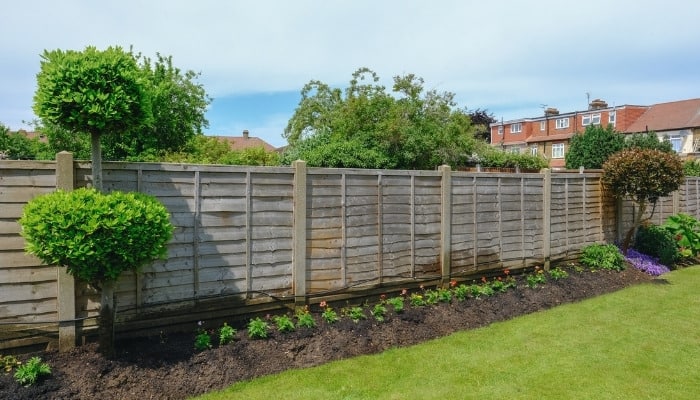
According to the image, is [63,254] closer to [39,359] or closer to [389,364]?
[39,359]

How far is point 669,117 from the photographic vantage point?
38594 mm

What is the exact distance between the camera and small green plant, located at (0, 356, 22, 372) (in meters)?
4.27

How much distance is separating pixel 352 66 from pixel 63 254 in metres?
19.5

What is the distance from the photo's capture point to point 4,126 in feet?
93.3

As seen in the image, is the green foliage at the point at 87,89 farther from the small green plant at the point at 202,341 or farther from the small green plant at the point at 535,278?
the small green plant at the point at 535,278

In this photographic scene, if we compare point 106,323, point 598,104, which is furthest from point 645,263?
point 598,104

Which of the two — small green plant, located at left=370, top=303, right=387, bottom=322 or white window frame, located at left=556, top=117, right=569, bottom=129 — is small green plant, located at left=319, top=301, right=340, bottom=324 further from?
white window frame, located at left=556, top=117, right=569, bottom=129

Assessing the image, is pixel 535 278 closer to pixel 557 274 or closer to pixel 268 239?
pixel 557 274

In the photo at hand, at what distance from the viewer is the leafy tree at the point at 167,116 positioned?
12109 mm

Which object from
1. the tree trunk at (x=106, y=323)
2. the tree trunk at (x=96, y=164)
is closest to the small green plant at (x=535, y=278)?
the tree trunk at (x=106, y=323)

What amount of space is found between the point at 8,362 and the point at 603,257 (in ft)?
33.7

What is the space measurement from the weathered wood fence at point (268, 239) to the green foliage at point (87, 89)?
502mm

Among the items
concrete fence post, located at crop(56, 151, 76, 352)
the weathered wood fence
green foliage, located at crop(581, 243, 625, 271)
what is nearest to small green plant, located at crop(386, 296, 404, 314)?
the weathered wood fence

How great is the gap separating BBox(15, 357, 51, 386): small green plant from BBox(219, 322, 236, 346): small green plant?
1.59 meters
